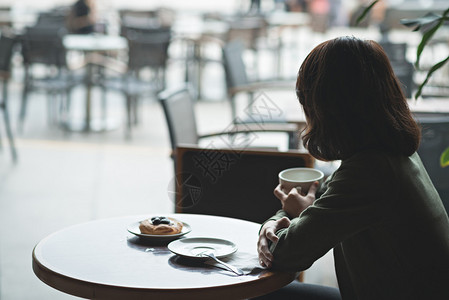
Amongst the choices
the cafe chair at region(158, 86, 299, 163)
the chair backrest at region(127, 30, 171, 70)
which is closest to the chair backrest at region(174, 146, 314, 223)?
the cafe chair at region(158, 86, 299, 163)

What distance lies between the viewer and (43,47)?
22.3 feet

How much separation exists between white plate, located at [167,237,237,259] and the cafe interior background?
61 centimetres

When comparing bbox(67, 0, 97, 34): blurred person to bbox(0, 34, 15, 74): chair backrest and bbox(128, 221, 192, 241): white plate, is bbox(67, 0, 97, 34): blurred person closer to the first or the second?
bbox(0, 34, 15, 74): chair backrest

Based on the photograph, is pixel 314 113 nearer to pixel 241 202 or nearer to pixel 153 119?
pixel 241 202

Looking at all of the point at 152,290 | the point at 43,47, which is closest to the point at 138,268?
the point at 152,290

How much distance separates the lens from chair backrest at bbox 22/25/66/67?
22.1ft

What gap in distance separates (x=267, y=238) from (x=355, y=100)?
15.6 inches

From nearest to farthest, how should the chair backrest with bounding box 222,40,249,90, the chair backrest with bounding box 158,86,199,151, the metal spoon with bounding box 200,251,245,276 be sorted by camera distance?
the metal spoon with bounding box 200,251,245,276 → the chair backrest with bounding box 158,86,199,151 → the chair backrest with bounding box 222,40,249,90

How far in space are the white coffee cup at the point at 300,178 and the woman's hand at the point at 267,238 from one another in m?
0.11

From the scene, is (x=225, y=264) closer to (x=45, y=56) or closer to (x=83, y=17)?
(x=45, y=56)

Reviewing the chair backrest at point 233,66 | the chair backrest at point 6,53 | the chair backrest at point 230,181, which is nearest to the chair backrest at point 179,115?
the chair backrest at point 230,181

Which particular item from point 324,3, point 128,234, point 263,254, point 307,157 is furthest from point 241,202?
point 324,3

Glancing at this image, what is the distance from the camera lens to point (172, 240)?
180cm

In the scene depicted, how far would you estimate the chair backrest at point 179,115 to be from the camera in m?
3.03
